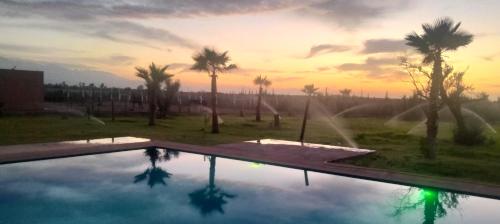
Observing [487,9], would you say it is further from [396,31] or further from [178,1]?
[178,1]

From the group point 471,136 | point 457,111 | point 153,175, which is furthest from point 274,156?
point 457,111

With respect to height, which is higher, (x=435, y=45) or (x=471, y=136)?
(x=435, y=45)

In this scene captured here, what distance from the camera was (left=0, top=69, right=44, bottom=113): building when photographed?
118ft

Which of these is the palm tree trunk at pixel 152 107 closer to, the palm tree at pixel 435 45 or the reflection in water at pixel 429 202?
the palm tree at pixel 435 45

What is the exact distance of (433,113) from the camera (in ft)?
50.7

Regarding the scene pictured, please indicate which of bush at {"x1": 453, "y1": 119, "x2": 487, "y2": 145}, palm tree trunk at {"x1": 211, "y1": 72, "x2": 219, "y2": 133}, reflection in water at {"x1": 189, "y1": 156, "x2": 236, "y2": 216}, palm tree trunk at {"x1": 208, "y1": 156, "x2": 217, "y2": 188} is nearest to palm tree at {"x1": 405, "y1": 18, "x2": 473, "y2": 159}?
bush at {"x1": 453, "y1": 119, "x2": 487, "y2": 145}

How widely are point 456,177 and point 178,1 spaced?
15639mm

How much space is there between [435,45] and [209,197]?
409 inches

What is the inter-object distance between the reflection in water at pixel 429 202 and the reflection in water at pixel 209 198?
13.6 ft

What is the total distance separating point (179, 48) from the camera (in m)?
30.4

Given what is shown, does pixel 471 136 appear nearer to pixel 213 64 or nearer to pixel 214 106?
pixel 214 106

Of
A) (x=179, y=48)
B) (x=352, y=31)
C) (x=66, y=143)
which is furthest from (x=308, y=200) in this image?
(x=179, y=48)

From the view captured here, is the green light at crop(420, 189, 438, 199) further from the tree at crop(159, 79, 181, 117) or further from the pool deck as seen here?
the tree at crop(159, 79, 181, 117)

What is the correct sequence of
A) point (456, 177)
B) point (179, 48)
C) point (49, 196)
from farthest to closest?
point (179, 48), point (456, 177), point (49, 196)
